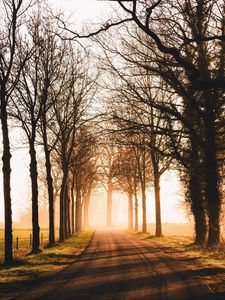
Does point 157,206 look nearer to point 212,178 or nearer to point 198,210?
point 198,210

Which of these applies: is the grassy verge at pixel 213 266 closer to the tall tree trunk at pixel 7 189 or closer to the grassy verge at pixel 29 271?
the grassy verge at pixel 29 271

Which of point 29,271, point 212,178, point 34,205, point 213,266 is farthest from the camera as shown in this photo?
point 212,178

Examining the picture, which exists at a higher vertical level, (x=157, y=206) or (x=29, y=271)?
(x=157, y=206)

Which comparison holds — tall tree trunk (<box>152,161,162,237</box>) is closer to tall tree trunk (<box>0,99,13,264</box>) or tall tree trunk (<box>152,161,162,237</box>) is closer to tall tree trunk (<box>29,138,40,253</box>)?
tall tree trunk (<box>29,138,40,253</box>)

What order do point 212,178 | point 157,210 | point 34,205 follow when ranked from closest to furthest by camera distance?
point 34,205 → point 212,178 → point 157,210

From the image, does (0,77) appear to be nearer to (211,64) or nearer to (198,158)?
(211,64)

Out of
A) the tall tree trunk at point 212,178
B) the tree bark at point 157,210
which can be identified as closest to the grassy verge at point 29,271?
the tall tree trunk at point 212,178

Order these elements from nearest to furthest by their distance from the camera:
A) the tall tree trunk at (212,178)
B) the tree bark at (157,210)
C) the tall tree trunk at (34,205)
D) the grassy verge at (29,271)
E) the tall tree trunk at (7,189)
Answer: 1. the grassy verge at (29,271)
2. the tall tree trunk at (7,189)
3. the tall tree trunk at (34,205)
4. the tall tree trunk at (212,178)
5. the tree bark at (157,210)

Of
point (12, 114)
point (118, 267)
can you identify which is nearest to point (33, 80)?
point (12, 114)

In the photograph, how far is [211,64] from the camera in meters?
25.9

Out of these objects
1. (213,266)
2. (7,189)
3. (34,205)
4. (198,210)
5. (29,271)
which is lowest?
(213,266)

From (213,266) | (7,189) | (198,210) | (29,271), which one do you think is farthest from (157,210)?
(29,271)

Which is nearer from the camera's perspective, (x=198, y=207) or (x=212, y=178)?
(x=212, y=178)

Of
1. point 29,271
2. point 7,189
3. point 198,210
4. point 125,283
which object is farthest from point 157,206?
point 125,283
